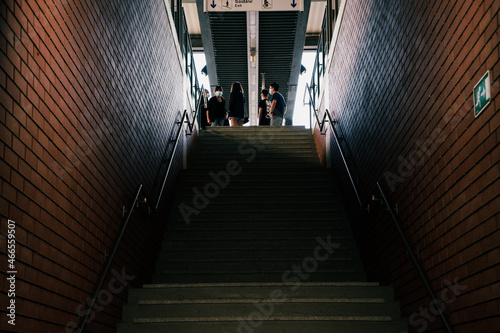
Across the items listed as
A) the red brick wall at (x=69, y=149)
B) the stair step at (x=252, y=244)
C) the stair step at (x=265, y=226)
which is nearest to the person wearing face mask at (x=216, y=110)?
the stair step at (x=265, y=226)

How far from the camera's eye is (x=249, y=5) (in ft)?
29.6

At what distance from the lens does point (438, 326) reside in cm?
360

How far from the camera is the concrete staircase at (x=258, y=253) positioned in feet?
14.7

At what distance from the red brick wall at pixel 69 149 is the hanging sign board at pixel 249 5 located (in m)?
3.42

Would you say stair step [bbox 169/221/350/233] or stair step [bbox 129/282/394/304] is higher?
stair step [bbox 169/221/350/233]

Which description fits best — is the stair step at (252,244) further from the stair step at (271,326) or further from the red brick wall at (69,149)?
the stair step at (271,326)

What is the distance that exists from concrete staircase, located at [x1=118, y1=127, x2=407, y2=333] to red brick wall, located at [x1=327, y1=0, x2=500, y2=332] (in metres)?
0.43

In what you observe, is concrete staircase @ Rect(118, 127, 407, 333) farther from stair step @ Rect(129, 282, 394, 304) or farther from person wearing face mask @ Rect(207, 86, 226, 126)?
person wearing face mask @ Rect(207, 86, 226, 126)

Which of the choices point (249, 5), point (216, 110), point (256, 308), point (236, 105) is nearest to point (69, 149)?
point (256, 308)

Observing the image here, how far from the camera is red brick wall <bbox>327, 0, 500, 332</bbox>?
2.86 m

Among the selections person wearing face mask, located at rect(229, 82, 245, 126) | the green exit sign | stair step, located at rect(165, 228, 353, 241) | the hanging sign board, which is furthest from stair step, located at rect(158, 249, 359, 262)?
person wearing face mask, located at rect(229, 82, 245, 126)

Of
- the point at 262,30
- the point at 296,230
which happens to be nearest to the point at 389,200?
the point at 296,230

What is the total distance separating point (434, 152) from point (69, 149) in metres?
2.32

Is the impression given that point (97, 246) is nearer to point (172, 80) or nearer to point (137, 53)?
point (137, 53)
